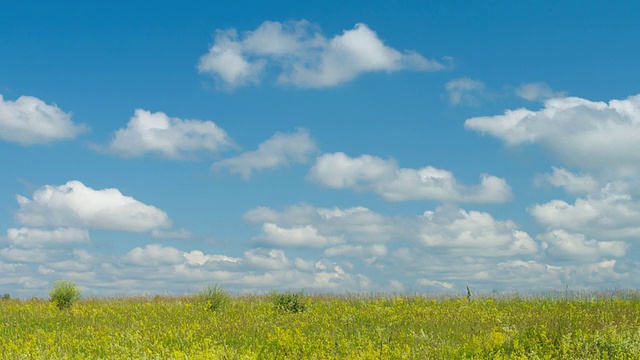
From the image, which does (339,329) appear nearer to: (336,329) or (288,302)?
(336,329)

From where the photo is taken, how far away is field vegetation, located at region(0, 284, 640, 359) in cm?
1475

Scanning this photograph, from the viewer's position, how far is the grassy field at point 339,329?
48.3 ft

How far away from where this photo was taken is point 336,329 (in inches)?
731

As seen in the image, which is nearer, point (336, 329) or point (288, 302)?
point (336, 329)

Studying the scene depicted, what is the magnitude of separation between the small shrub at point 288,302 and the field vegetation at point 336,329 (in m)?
0.05

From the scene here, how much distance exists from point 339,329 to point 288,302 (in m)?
6.62

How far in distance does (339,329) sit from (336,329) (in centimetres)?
12

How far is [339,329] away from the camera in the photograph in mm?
18500

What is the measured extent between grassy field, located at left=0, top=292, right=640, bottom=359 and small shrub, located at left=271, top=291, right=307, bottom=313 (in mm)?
44

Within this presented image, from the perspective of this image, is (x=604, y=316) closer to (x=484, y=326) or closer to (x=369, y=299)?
(x=484, y=326)

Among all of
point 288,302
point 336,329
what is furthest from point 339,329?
point 288,302

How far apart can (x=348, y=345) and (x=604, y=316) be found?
343 inches

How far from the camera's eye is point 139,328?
2033 centimetres

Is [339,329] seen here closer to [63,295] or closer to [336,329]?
[336,329]
